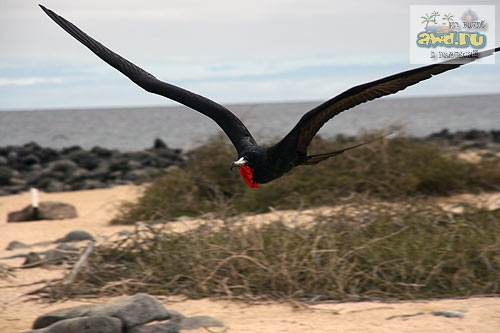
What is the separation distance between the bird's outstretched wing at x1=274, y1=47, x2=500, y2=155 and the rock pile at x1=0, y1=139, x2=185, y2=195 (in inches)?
298

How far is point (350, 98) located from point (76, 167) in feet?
43.9

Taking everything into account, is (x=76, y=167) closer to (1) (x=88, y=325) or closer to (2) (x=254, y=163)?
(1) (x=88, y=325)

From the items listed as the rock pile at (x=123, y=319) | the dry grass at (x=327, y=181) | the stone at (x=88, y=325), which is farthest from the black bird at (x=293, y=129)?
the dry grass at (x=327, y=181)

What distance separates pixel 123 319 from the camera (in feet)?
14.6

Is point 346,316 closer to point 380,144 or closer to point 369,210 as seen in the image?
point 369,210

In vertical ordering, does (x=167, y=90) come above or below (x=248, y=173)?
above

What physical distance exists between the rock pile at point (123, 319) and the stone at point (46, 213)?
553 centimetres

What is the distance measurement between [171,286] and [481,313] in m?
2.24

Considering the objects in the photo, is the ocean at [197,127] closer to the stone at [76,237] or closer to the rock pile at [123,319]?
the stone at [76,237]

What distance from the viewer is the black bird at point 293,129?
3986 millimetres

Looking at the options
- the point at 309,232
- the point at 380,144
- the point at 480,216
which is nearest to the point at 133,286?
the point at 309,232

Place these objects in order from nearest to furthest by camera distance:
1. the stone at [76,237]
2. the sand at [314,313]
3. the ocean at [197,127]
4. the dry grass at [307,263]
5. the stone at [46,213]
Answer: the sand at [314,313]
the dry grass at [307,263]
the stone at [76,237]
the stone at [46,213]
the ocean at [197,127]

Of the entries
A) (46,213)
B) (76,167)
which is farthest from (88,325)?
(76,167)

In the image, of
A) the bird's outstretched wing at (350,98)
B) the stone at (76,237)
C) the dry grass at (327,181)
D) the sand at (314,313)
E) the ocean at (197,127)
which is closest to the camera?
the bird's outstretched wing at (350,98)
